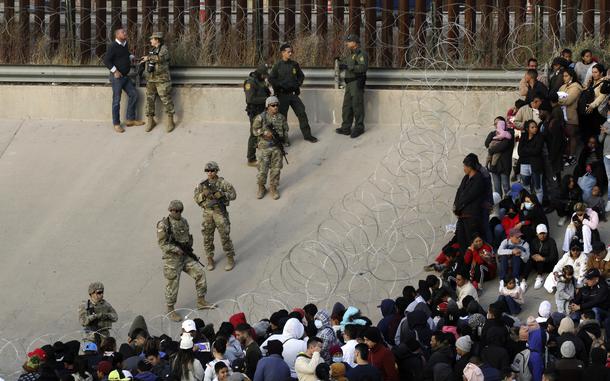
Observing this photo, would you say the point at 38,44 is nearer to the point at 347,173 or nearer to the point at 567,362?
the point at 347,173

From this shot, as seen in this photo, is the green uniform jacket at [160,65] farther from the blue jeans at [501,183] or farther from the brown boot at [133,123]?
the blue jeans at [501,183]

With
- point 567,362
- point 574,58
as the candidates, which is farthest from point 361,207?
point 567,362

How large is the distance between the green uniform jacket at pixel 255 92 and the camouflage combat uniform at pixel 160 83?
1449 mm

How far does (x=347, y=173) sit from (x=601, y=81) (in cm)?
359

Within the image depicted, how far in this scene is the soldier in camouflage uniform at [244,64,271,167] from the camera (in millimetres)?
21812

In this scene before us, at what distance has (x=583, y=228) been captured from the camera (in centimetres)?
1902

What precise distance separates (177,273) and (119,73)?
4786mm

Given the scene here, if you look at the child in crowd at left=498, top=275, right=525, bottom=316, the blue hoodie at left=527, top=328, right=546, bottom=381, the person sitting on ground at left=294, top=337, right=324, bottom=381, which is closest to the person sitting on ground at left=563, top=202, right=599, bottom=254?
the child in crowd at left=498, top=275, right=525, bottom=316

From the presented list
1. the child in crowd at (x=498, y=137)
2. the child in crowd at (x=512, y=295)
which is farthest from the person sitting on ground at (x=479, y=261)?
the child in crowd at (x=498, y=137)

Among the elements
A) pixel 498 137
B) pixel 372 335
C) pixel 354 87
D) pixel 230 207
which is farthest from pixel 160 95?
pixel 372 335

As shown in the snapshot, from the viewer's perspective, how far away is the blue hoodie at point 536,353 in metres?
16.2

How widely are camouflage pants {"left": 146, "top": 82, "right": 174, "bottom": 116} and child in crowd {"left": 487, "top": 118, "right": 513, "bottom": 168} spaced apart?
15.9 feet

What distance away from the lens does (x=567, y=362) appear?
15.7 metres

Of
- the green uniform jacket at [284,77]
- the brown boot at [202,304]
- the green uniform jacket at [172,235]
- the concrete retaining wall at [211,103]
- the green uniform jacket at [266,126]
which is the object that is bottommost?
the brown boot at [202,304]
